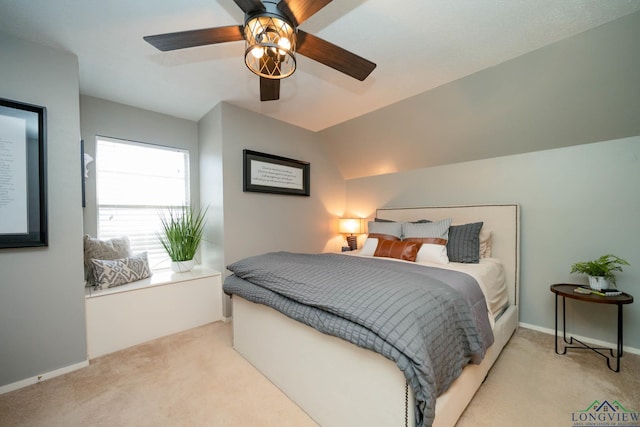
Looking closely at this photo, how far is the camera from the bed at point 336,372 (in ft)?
3.68

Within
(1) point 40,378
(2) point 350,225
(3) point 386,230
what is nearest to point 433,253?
(3) point 386,230

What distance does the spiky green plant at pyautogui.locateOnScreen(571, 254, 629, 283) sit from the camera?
196cm

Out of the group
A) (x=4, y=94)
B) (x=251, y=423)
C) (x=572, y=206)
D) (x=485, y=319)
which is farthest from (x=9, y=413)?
(x=572, y=206)

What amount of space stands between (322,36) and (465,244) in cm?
228

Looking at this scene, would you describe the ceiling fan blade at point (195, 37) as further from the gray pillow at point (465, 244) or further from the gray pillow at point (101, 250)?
the gray pillow at point (465, 244)

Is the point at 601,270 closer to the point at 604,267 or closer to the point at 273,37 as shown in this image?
the point at 604,267

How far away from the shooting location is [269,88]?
1.73 m

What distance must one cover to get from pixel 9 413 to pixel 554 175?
457cm

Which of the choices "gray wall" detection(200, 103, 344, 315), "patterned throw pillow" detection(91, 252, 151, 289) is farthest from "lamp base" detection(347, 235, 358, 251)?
"patterned throw pillow" detection(91, 252, 151, 289)

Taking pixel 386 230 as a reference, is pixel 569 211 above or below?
above

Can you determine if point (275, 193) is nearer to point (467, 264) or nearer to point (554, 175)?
point (467, 264)

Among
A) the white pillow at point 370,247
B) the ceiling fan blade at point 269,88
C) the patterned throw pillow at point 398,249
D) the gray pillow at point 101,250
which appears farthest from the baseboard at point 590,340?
the gray pillow at point 101,250

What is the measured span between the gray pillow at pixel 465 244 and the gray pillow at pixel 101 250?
134 inches

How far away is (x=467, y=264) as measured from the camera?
239 cm
